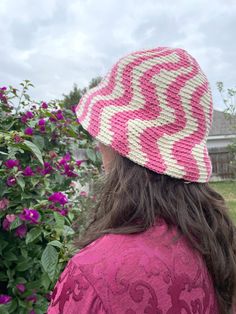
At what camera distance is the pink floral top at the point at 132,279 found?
0.80 meters

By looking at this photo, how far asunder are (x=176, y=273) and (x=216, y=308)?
0.19 metres

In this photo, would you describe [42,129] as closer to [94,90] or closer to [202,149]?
[94,90]

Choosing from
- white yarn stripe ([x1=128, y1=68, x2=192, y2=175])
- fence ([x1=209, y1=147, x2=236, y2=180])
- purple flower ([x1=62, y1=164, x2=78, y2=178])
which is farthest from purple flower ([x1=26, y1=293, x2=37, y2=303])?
fence ([x1=209, y1=147, x2=236, y2=180])

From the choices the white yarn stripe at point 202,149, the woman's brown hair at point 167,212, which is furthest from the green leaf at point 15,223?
the white yarn stripe at point 202,149

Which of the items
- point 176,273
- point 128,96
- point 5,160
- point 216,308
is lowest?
point 216,308

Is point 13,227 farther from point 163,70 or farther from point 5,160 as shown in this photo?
point 163,70

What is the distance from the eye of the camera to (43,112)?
2.41 metres

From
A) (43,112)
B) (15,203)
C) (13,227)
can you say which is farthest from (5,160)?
(43,112)

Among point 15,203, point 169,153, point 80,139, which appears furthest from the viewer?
point 80,139

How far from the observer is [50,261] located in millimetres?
1526

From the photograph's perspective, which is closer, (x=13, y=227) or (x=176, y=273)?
(x=176, y=273)

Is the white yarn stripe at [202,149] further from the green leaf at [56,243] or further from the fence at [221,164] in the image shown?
the fence at [221,164]

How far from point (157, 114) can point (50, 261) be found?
2.66 ft

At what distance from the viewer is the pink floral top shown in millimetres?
799
